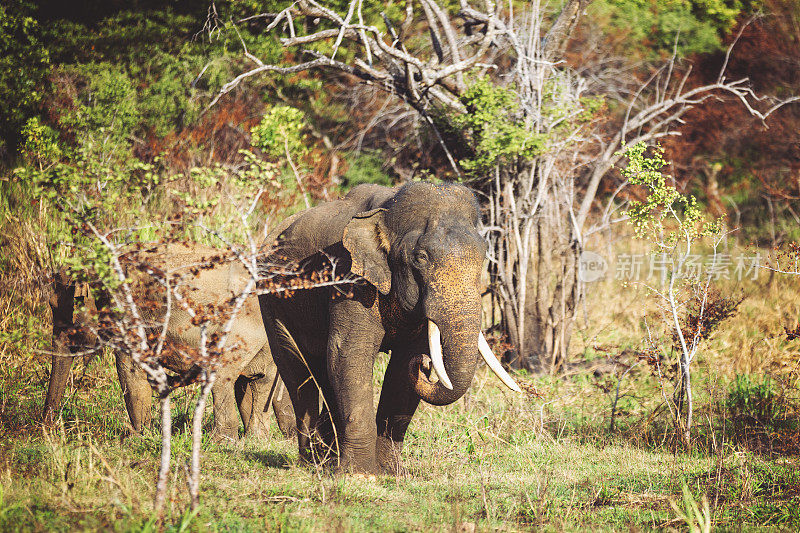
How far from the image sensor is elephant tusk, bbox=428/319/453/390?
210 inches

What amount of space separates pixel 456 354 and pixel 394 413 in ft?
4.24

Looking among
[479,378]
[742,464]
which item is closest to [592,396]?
[479,378]

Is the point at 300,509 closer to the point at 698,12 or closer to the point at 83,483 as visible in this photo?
the point at 83,483

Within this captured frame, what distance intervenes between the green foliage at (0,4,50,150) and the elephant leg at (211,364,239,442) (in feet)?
23.9

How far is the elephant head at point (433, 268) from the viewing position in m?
5.37

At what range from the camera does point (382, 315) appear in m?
5.95

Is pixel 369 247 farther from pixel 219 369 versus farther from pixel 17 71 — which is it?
pixel 17 71

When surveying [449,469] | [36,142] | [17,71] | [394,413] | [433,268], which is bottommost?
[449,469]

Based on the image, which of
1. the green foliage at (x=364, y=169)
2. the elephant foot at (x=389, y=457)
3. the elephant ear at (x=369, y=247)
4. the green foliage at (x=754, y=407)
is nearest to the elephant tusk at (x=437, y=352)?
the elephant ear at (x=369, y=247)

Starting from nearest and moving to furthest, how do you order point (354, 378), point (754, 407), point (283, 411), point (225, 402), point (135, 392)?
point (354, 378), point (135, 392), point (225, 402), point (754, 407), point (283, 411)

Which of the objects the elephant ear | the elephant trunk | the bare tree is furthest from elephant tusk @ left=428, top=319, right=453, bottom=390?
the bare tree

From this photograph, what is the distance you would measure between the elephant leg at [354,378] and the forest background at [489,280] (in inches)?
12.1

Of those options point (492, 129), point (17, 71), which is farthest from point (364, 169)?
point (17, 71)

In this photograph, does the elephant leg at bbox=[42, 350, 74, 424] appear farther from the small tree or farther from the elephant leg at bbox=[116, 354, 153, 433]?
the small tree
